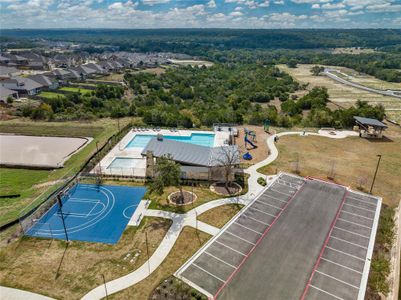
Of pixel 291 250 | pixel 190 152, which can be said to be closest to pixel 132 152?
pixel 190 152

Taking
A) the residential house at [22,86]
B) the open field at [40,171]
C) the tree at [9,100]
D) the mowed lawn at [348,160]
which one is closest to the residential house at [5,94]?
the tree at [9,100]

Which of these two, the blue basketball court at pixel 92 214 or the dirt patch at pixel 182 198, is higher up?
the dirt patch at pixel 182 198

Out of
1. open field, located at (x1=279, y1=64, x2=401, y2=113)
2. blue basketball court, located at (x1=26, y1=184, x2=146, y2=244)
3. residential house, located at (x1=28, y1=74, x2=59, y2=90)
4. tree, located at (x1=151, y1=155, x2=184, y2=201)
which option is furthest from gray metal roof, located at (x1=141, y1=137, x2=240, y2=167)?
residential house, located at (x1=28, y1=74, x2=59, y2=90)

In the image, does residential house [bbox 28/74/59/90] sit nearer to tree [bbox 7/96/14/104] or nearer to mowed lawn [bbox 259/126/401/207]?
tree [bbox 7/96/14/104]

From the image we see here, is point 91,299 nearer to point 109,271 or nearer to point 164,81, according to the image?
point 109,271

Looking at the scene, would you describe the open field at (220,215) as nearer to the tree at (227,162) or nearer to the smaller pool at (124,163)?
the tree at (227,162)

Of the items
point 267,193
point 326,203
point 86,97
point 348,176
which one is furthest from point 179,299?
point 86,97

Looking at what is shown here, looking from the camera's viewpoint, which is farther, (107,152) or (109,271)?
(107,152)
